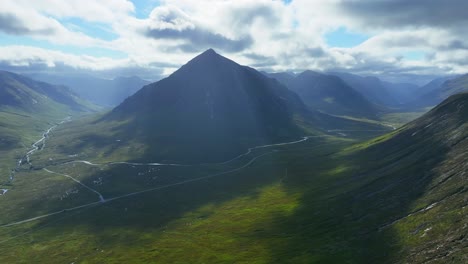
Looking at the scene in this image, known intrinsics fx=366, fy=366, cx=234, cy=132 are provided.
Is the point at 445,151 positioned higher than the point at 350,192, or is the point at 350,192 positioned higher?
the point at 445,151

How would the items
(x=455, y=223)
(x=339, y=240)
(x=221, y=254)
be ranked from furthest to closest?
(x=221, y=254), (x=339, y=240), (x=455, y=223)

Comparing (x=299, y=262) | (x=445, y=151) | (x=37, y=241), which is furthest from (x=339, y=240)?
(x=37, y=241)

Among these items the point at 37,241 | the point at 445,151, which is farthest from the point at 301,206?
the point at 37,241

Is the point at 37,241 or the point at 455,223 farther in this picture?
the point at 37,241

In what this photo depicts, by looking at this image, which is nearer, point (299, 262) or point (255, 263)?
point (299, 262)

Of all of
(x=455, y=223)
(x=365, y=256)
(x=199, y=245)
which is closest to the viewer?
(x=455, y=223)

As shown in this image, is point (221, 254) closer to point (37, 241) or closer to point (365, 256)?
point (365, 256)

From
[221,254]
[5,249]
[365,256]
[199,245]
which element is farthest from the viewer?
[5,249]

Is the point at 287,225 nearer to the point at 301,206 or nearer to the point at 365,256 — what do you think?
the point at 301,206

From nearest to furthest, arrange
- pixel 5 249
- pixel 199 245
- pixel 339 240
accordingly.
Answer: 1. pixel 339 240
2. pixel 199 245
3. pixel 5 249
